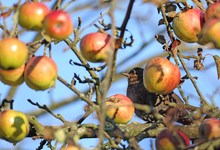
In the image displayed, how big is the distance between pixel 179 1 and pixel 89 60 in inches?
14.1

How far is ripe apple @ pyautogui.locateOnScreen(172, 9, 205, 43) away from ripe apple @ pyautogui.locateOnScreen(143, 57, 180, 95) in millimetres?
95

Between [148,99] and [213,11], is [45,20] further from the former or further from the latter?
[148,99]

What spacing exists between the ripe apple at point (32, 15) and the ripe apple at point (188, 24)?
461 millimetres

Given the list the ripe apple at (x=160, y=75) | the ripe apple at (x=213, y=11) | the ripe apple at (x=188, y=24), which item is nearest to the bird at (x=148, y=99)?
the ripe apple at (x=160, y=75)

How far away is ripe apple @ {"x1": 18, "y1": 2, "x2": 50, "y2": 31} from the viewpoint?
1495 mm

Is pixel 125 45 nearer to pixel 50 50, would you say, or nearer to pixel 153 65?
pixel 50 50

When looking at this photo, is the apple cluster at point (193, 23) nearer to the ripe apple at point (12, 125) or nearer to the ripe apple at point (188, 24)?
the ripe apple at point (188, 24)

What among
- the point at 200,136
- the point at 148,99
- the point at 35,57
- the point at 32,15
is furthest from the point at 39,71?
the point at 148,99

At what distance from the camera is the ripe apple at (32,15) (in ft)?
4.91

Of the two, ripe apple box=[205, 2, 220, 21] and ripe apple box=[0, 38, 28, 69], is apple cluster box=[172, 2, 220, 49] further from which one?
ripe apple box=[0, 38, 28, 69]

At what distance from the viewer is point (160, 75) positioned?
195cm

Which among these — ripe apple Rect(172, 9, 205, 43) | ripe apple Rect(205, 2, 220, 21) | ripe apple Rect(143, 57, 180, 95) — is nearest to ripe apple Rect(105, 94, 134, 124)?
ripe apple Rect(143, 57, 180, 95)

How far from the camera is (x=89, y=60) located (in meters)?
1.67

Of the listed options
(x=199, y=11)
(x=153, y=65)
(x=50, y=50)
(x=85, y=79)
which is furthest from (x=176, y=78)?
(x=50, y=50)
